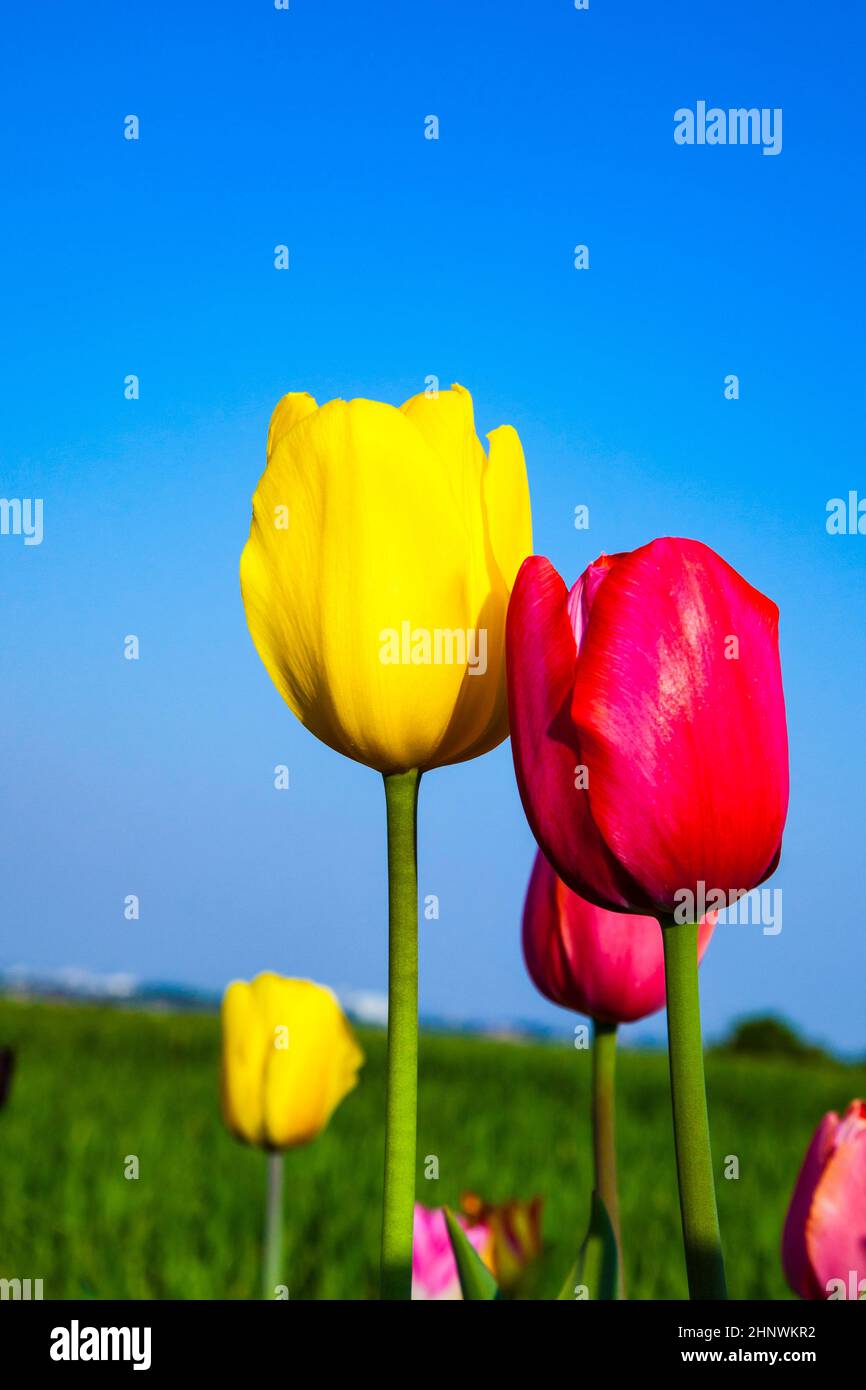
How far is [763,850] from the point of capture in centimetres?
66

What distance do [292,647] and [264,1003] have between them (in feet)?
3.31

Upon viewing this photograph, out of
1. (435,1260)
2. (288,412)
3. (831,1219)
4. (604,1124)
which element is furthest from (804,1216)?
(288,412)

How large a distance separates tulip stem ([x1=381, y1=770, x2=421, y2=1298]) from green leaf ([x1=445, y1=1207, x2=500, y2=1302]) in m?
0.21

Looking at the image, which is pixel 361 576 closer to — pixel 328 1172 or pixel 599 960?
pixel 599 960

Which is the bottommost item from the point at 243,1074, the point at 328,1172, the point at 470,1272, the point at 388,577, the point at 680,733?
the point at 328,1172

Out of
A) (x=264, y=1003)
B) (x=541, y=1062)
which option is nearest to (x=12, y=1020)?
(x=541, y=1062)

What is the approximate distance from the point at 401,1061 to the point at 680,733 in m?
0.21

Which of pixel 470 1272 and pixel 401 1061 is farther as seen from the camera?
pixel 470 1272

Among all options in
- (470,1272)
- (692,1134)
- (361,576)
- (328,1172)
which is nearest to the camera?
(692,1134)

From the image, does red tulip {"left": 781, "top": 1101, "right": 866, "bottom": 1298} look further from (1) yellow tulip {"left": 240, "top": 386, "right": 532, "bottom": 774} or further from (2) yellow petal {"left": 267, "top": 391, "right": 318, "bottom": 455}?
(2) yellow petal {"left": 267, "top": 391, "right": 318, "bottom": 455}

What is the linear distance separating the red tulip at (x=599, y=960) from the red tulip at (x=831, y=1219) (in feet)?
0.49

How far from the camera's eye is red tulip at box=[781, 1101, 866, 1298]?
2.79 ft

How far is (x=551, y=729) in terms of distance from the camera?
0.68 meters

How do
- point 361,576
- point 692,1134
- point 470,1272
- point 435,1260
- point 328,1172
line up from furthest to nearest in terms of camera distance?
1. point 328,1172
2. point 435,1260
3. point 470,1272
4. point 361,576
5. point 692,1134
